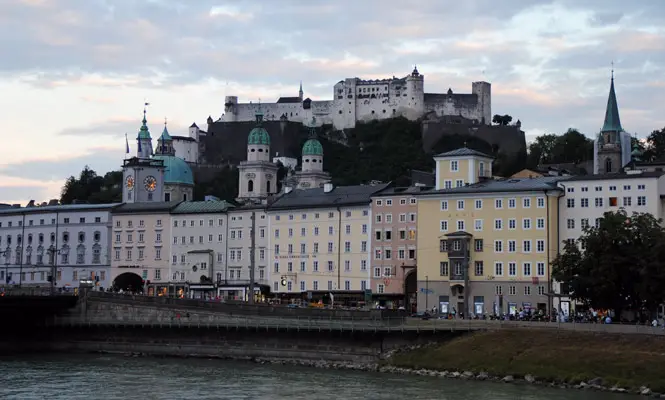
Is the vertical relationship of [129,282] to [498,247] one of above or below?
below

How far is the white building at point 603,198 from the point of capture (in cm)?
9794

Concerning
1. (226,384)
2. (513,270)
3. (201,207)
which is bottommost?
(226,384)

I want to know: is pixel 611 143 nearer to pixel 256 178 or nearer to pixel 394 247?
pixel 394 247

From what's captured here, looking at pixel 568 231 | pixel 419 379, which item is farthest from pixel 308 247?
pixel 419 379

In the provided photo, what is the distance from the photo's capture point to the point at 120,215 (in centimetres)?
13638

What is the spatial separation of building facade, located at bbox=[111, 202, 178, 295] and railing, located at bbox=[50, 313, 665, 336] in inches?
1218

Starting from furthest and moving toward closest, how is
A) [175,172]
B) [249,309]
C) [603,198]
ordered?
[175,172] → [603,198] → [249,309]

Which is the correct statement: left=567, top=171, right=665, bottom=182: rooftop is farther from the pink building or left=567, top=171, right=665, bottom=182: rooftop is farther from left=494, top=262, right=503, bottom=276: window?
the pink building

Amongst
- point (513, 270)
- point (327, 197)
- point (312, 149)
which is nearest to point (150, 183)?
point (312, 149)

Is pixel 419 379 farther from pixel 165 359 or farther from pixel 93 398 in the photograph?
pixel 165 359

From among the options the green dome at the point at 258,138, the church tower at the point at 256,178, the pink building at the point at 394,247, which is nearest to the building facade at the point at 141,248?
the pink building at the point at 394,247

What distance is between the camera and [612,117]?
503 feet

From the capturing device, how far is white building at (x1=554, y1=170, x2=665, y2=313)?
97938mm

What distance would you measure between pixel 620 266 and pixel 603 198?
18745mm
